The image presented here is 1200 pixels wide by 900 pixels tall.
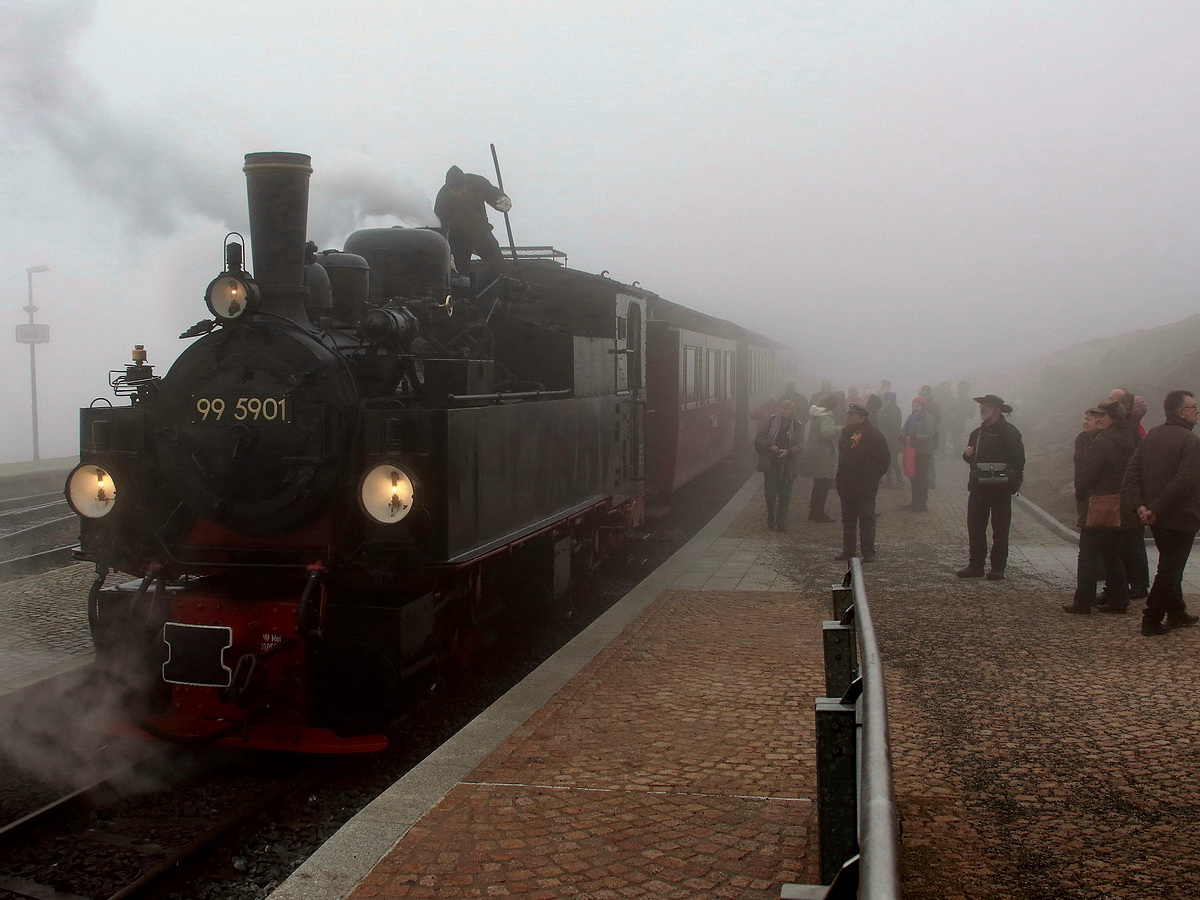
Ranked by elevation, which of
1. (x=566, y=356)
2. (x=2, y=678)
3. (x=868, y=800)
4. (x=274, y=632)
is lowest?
(x=2, y=678)

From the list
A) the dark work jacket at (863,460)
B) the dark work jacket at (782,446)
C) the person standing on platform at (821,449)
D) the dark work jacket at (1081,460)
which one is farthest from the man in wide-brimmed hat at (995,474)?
the dark work jacket at (782,446)

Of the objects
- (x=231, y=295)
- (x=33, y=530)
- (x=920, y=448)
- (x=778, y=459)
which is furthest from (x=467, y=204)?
(x=33, y=530)

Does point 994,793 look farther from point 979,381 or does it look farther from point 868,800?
point 979,381

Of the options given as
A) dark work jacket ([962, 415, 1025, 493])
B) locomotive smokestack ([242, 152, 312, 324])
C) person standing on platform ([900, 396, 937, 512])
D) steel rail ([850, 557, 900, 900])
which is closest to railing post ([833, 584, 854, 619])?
steel rail ([850, 557, 900, 900])

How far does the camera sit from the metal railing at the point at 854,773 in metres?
1.63

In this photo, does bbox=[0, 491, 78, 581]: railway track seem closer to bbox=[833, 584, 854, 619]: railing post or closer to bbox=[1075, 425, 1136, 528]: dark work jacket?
bbox=[833, 584, 854, 619]: railing post

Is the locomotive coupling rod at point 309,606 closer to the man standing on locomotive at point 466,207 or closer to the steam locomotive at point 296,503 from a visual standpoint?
the steam locomotive at point 296,503

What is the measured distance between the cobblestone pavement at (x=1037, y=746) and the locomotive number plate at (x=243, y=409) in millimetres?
3263

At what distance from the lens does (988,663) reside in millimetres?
6223

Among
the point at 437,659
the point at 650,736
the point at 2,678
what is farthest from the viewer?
the point at 2,678

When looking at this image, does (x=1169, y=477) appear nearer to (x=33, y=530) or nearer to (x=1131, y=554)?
(x=1131, y=554)

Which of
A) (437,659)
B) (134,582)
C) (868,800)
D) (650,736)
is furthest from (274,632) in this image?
(868,800)

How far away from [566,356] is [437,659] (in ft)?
8.80

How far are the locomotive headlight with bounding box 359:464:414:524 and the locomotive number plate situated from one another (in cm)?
60
